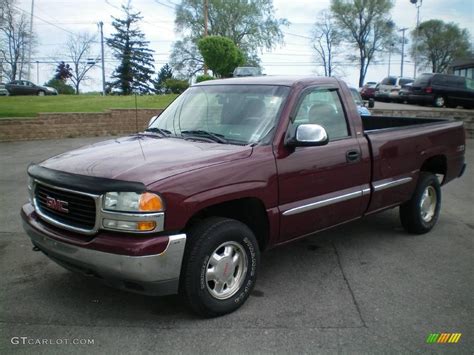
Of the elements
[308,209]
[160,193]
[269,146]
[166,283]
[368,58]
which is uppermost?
[368,58]

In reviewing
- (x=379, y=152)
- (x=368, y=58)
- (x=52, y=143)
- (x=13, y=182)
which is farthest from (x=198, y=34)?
(x=379, y=152)

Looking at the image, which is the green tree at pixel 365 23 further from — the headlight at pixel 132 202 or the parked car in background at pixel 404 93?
the headlight at pixel 132 202

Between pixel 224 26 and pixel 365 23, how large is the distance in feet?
62.8

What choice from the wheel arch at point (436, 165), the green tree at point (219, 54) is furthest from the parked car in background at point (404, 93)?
the wheel arch at point (436, 165)

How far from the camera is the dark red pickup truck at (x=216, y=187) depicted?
3279mm

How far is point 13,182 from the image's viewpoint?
8914 mm

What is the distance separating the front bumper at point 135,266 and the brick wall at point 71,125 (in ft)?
42.5

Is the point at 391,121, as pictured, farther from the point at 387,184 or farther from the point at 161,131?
the point at 161,131

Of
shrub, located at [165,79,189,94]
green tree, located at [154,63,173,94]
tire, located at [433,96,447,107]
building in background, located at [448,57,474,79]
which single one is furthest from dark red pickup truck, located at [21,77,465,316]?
green tree, located at [154,63,173,94]

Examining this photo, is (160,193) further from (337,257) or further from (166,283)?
(337,257)

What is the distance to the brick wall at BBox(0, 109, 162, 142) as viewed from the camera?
1504cm

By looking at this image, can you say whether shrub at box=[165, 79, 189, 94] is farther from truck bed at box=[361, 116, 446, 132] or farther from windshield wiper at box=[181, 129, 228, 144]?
windshield wiper at box=[181, 129, 228, 144]

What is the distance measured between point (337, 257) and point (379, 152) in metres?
1.19

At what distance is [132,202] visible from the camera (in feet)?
10.6
